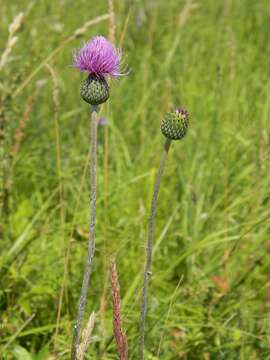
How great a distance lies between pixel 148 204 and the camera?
2.29 meters

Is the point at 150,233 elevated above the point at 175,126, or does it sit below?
below

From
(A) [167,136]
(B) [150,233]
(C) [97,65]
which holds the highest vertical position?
(C) [97,65]

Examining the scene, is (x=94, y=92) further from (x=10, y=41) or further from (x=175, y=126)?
(x=10, y=41)

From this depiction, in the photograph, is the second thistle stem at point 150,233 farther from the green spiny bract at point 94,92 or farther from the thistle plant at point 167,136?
the green spiny bract at point 94,92

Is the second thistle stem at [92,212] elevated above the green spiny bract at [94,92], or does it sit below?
below

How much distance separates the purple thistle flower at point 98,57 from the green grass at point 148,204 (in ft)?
1.40

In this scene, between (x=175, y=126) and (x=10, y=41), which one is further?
(x=10, y=41)

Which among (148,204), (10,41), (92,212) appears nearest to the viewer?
(92,212)

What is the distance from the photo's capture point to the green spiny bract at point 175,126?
50.4 inches

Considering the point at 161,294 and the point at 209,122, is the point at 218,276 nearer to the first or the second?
the point at 161,294

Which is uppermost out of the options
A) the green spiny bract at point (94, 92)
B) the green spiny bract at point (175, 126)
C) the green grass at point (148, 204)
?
the green spiny bract at point (94, 92)

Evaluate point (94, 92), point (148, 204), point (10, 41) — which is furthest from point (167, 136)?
point (148, 204)

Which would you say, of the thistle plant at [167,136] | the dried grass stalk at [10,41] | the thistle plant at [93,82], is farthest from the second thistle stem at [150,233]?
the dried grass stalk at [10,41]

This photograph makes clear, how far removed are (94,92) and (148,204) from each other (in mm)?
1095
